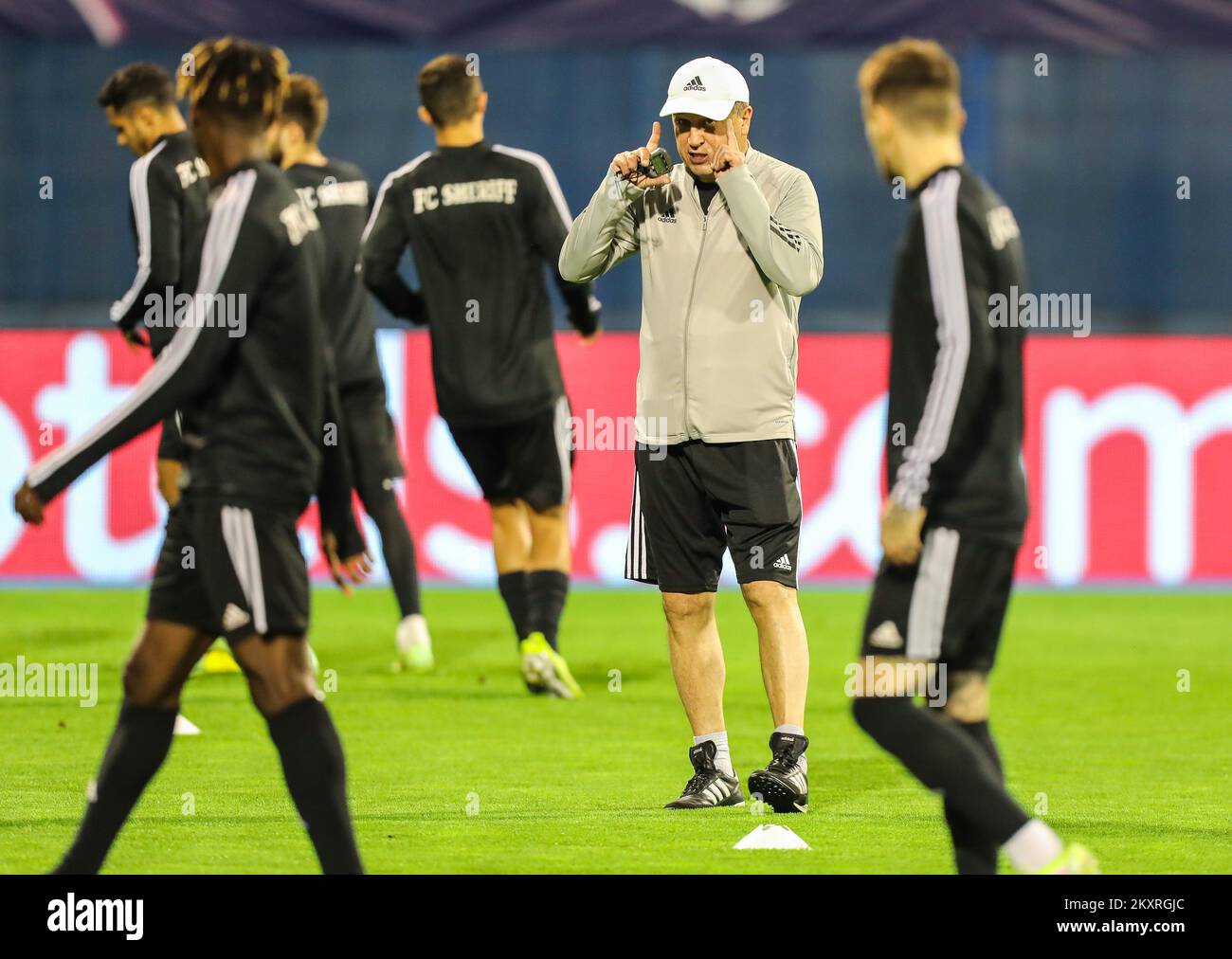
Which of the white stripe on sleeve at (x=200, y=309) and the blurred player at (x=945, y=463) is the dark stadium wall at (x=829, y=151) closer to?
the blurred player at (x=945, y=463)

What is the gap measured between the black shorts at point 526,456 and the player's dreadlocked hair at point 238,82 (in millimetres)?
4208

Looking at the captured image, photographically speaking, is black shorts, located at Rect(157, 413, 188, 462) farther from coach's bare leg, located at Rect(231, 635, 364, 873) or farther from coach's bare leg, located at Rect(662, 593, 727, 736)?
coach's bare leg, located at Rect(231, 635, 364, 873)

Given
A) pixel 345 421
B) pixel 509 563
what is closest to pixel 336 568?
pixel 509 563

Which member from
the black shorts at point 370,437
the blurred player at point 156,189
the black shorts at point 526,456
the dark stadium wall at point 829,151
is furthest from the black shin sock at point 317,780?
the dark stadium wall at point 829,151

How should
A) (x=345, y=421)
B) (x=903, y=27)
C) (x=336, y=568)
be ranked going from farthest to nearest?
(x=903, y=27)
(x=345, y=421)
(x=336, y=568)

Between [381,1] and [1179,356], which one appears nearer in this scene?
[1179,356]

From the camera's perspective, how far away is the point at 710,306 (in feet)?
20.3

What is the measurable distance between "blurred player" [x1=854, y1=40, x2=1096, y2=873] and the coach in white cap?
1446 millimetres

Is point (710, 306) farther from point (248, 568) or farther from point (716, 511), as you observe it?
point (248, 568)

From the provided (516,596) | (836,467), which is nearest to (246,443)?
(516,596)

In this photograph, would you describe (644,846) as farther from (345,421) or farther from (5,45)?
(5,45)

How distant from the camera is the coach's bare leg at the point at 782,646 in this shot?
6.16 metres

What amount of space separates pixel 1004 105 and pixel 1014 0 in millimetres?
1164

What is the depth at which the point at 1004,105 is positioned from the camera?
15.0m
